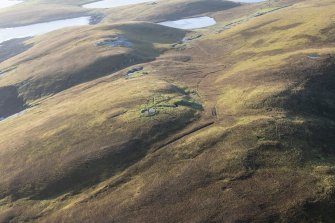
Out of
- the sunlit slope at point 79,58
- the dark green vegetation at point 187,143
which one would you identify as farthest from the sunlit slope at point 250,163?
the sunlit slope at point 79,58

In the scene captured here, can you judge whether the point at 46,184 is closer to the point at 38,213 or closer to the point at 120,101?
the point at 38,213

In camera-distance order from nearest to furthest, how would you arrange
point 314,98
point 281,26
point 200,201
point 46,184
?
point 200,201
point 46,184
point 314,98
point 281,26

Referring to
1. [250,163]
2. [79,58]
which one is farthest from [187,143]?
[79,58]

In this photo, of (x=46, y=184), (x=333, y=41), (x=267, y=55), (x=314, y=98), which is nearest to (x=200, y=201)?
(x=46, y=184)

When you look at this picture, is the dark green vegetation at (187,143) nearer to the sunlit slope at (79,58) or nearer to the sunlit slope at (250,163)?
the sunlit slope at (250,163)

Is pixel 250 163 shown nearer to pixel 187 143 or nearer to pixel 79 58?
pixel 187 143

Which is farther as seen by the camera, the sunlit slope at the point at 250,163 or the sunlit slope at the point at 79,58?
the sunlit slope at the point at 79,58

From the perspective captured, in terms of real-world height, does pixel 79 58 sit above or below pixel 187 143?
above

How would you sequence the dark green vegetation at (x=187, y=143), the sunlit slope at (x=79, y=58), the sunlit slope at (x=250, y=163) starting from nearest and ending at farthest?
the sunlit slope at (x=250, y=163)
the dark green vegetation at (x=187, y=143)
the sunlit slope at (x=79, y=58)

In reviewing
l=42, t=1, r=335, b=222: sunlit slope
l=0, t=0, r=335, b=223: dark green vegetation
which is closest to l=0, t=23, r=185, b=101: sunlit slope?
l=0, t=0, r=335, b=223: dark green vegetation
